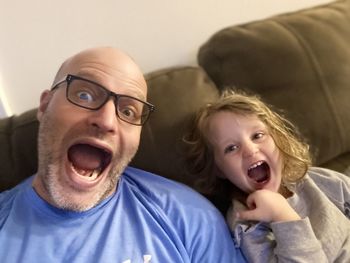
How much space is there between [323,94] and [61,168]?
81cm

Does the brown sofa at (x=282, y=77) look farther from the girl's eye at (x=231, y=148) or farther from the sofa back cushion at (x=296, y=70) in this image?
the girl's eye at (x=231, y=148)

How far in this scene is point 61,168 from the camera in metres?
1.01

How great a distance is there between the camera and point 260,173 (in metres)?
1.21

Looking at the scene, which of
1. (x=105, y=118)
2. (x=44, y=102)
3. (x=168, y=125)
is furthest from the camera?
(x=168, y=125)

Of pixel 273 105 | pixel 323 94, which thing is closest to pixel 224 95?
pixel 273 105

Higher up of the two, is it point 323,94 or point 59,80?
point 59,80

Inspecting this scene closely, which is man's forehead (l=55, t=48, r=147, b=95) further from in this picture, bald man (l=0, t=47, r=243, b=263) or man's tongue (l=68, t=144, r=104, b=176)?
man's tongue (l=68, t=144, r=104, b=176)

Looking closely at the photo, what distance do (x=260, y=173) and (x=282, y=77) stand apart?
321mm

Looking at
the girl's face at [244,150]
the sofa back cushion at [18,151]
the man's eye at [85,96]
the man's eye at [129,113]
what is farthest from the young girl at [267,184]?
the sofa back cushion at [18,151]

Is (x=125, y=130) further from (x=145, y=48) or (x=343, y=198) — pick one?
(x=343, y=198)

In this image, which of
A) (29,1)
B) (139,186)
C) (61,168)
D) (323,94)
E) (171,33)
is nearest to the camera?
(61,168)

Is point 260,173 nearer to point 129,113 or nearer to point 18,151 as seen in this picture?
point 129,113

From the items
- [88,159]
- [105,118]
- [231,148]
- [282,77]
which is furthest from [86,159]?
[282,77]

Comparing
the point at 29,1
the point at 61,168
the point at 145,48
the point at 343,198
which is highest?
the point at 29,1
